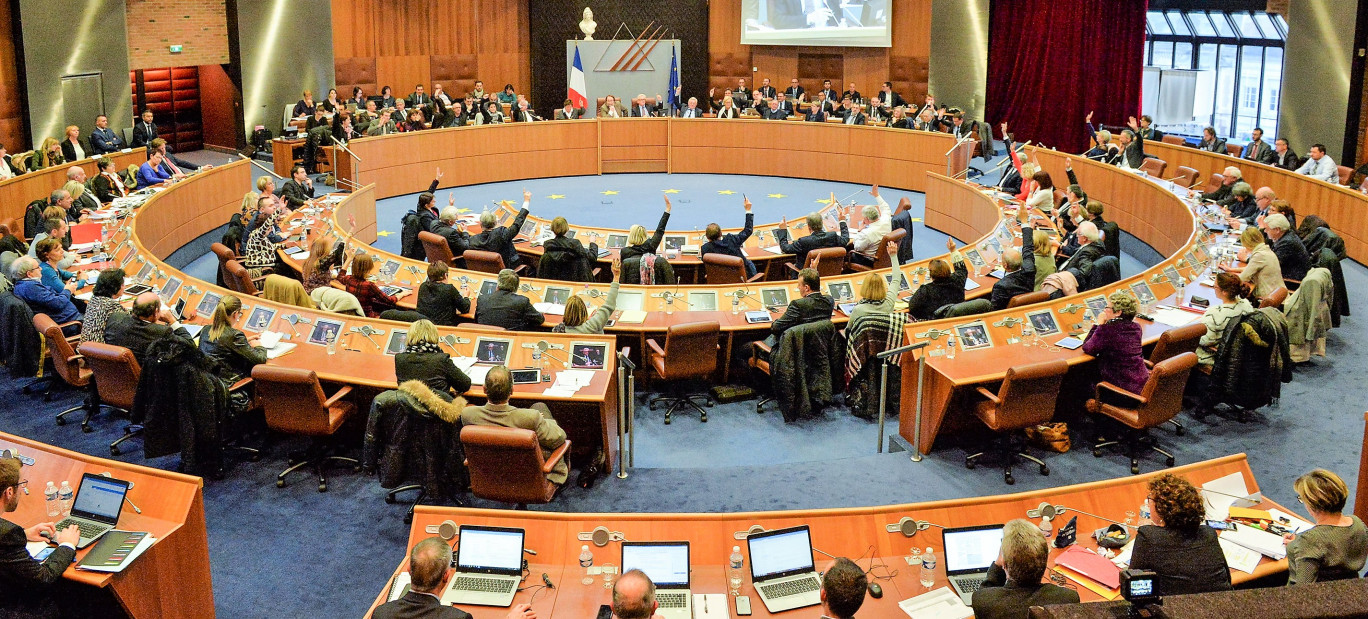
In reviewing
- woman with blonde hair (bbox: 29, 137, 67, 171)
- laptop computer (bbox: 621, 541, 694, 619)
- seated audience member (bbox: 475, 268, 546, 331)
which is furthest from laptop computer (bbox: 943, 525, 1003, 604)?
woman with blonde hair (bbox: 29, 137, 67, 171)

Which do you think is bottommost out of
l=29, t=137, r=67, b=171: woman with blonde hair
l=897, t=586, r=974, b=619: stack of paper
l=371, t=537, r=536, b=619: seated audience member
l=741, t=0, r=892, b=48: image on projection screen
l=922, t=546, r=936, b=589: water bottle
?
l=897, t=586, r=974, b=619: stack of paper

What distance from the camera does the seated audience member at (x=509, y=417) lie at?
6246 millimetres

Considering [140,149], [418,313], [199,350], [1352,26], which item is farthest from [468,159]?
[1352,26]

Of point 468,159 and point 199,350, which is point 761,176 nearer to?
point 468,159

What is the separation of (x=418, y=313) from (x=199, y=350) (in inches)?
70.3

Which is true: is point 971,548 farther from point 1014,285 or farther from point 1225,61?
point 1225,61

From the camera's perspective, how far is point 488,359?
25.8ft

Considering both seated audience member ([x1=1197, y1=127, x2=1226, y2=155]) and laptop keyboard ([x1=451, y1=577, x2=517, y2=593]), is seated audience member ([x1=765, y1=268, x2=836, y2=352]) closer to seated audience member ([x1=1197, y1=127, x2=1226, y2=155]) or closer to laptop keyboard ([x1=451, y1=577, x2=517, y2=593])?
laptop keyboard ([x1=451, y1=577, x2=517, y2=593])

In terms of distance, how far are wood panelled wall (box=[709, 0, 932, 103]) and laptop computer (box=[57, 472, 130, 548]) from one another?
822 inches

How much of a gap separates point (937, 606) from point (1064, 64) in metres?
19.2

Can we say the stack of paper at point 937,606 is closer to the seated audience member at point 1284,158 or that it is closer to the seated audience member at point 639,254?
the seated audience member at point 639,254

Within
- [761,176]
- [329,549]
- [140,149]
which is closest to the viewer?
[329,549]

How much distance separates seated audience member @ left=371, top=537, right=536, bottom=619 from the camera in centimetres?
420

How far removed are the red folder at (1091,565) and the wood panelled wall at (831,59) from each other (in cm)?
1979
